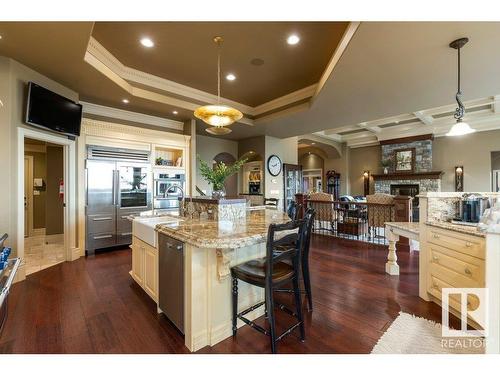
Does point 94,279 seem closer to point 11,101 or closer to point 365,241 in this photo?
point 11,101

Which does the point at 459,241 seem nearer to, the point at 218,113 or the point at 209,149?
the point at 218,113

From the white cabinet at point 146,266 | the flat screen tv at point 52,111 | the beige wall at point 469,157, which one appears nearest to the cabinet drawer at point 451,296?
the white cabinet at point 146,266

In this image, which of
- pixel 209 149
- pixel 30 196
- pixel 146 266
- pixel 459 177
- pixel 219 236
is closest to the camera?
pixel 219 236

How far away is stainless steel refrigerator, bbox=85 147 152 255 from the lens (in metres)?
4.20

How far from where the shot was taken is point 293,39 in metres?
3.07

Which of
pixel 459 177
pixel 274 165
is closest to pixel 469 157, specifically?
pixel 459 177

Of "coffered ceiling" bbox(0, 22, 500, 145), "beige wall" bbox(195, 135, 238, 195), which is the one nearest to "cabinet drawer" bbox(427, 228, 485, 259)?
"coffered ceiling" bbox(0, 22, 500, 145)

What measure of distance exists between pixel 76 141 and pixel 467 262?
5560mm

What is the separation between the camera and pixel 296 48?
10.8 ft

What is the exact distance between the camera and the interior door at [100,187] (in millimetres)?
4188

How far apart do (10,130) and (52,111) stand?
603mm

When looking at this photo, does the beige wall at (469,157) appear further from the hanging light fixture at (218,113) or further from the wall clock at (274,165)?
the hanging light fixture at (218,113)

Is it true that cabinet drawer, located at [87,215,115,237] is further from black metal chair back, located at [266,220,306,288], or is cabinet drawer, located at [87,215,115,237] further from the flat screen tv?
black metal chair back, located at [266,220,306,288]
